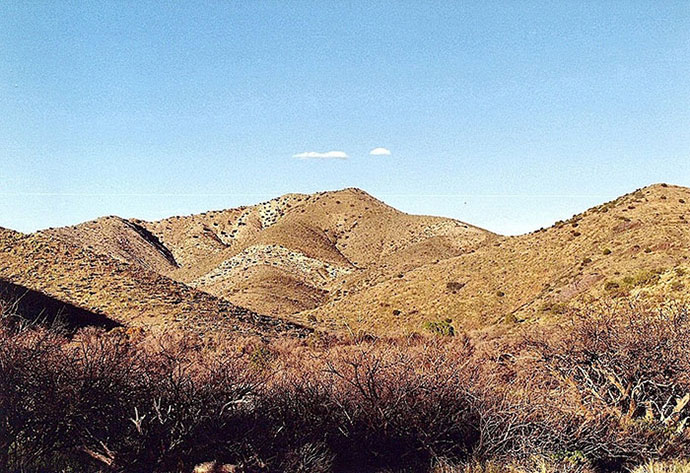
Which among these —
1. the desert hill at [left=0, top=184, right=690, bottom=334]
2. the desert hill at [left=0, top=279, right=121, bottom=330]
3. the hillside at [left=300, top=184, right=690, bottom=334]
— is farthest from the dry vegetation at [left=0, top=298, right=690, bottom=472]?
the desert hill at [left=0, top=279, right=121, bottom=330]

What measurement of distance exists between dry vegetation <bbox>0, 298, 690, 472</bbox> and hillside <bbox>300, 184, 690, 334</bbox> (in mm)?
18530

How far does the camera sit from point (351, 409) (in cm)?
1402

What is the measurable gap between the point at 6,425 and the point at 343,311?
51.1 meters

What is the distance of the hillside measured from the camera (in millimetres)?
39875

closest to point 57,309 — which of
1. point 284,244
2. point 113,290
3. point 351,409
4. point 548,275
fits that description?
point 113,290

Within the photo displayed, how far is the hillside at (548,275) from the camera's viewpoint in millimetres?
39875

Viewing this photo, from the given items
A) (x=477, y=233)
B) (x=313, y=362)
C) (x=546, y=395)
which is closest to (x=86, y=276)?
(x=313, y=362)

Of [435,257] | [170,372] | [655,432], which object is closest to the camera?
[170,372]

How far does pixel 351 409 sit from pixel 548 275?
40.6m

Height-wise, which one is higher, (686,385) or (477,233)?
(477,233)

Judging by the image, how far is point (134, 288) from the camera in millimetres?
40312

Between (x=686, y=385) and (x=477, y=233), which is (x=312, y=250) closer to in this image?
(x=477, y=233)

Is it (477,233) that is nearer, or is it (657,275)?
(657,275)

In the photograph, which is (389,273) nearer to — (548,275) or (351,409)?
(548,275)
